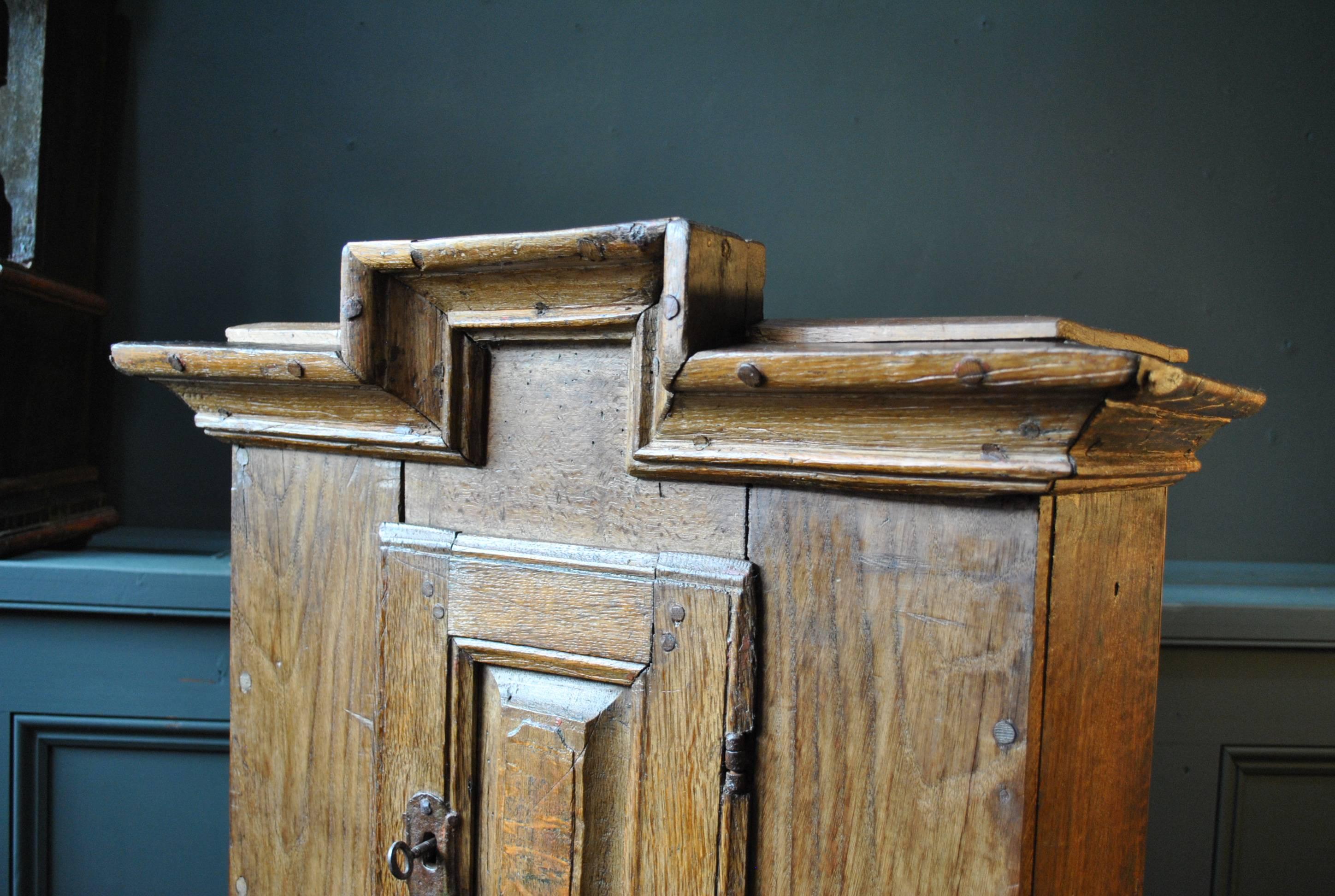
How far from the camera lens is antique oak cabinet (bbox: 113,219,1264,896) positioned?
538 millimetres

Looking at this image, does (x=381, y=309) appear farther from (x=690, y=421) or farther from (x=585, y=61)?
(x=585, y=61)

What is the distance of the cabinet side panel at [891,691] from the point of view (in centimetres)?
54

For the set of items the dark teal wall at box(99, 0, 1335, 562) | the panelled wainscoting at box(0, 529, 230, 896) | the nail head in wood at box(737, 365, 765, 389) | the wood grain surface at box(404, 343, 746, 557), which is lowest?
the panelled wainscoting at box(0, 529, 230, 896)

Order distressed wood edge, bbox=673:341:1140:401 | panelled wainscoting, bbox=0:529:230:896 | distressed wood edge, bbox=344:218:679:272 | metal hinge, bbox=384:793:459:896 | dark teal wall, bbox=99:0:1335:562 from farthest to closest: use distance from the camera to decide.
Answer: dark teal wall, bbox=99:0:1335:562, panelled wainscoting, bbox=0:529:230:896, metal hinge, bbox=384:793:459:896, distressed wood edge, bbox=344:218:679:272, distressed wood edge, bbox=673:341:1140:401

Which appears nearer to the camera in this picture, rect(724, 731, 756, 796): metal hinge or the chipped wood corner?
the chipped wood corner

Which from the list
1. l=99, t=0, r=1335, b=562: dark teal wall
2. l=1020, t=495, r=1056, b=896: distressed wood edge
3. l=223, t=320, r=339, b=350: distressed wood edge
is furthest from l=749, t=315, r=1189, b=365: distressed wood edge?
l=99, t=0, r=1335, b=562: dark teal wall

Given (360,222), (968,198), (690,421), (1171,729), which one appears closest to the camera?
(690,421)

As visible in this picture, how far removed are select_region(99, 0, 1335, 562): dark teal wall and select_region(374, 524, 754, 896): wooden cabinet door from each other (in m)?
0.82

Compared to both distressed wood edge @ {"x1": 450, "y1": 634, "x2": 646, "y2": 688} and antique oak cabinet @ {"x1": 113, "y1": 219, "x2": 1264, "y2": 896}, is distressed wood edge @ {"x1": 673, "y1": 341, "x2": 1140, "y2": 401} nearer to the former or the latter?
antique oak cabinet @ {"x1": 113, "y1": 219, "x2": 1264, "y2": 896}

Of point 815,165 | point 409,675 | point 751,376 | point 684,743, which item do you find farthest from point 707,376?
point 815,165

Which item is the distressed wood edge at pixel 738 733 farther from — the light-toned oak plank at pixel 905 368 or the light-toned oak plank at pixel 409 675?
the light-toned oak plank at pixel 409 675

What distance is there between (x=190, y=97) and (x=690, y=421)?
1308 mm

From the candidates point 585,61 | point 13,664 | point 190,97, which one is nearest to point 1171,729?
point 585,61

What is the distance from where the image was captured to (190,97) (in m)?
1.48
